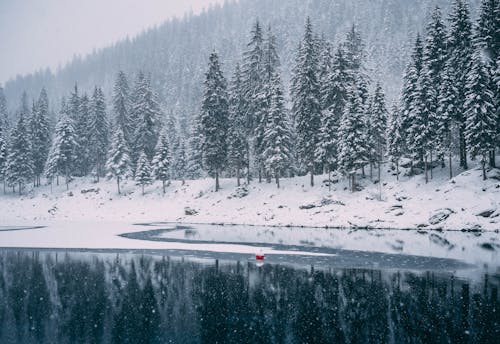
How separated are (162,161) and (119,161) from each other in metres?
8.35

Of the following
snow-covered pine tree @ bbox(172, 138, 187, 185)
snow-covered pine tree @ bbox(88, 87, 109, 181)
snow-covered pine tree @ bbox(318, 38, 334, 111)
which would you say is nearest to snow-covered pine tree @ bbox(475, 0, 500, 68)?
snow-covered pine tree @ bbox(318, 38, 334, 111)

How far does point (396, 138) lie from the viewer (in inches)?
1937

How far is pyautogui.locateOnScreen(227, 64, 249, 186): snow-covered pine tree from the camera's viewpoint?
183 ft

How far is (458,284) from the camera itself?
17.4 m

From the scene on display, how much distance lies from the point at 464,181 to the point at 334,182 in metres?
15.7

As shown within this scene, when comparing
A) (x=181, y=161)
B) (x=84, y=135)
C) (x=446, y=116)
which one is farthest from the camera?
(x=84, y=135)

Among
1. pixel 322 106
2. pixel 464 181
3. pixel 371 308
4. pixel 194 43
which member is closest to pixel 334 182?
pixel 322 106

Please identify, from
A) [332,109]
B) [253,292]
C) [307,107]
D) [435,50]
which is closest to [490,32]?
[435,50]

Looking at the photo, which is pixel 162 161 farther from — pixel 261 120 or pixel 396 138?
pixel 396 138

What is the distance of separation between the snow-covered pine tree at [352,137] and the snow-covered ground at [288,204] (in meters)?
3.65

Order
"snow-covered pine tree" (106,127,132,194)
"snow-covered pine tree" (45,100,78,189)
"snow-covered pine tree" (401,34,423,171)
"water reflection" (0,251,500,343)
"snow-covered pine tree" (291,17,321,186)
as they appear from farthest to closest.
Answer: "snow-covered pine tree" (45,100,78,189) < "snow-covered pine tree" (106,127,132,194) < "snow-covered pine tree" (291,17,321,186) < "snow-covered pine tree" (401,34,423,171) < "water reflection" (0,251,500,343)

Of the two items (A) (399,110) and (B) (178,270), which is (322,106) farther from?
(B) (178,270)

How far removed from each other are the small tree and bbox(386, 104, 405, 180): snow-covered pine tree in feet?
109

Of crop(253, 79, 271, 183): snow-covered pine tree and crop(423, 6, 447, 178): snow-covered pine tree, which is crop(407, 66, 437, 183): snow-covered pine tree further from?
crop(253, 79, 271, 183): snow-covered pine tree
